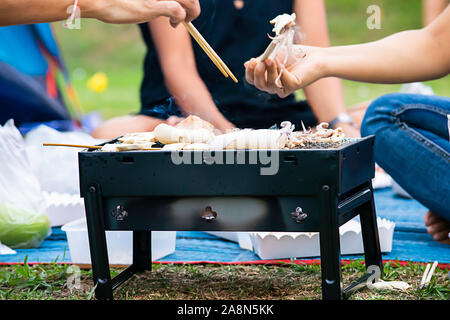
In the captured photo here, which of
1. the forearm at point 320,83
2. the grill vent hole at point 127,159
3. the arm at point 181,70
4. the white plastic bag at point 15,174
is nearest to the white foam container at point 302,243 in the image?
the grill vent hole at point 127,159

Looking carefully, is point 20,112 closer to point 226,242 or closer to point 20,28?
point 20,28

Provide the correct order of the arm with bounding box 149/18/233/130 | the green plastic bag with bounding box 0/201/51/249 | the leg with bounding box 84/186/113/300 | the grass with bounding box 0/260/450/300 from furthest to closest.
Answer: the arm with bounding box 149/18/233/130 < the green plastic bag with bounding box 0/201/51/249 < the grass with bounding box 0/260/450/300 < the leg with bounding box 84/186/113/300

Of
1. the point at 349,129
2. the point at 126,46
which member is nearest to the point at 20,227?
the point at 349,129

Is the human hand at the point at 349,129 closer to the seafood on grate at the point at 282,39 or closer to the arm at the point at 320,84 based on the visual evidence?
the arm at the point at 320,84

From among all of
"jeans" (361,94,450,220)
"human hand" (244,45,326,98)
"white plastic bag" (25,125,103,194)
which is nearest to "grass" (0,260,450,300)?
"jeans" (361,94,450,220)

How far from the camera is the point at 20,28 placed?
13.7ft

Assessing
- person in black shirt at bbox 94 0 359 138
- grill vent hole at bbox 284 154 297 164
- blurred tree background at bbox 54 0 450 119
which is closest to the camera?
grill vent hole at bbox 284 154 297 164

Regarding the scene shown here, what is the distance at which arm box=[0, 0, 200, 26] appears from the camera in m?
2.21

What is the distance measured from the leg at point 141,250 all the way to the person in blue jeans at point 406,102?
0.64m

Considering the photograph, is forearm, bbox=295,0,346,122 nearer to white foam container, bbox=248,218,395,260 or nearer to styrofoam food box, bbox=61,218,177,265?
white foam container, bbox=248,218,395,260

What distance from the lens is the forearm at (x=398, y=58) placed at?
2316 millimetres

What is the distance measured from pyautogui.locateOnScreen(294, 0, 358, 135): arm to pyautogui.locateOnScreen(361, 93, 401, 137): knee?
Result: 5.19 feet
